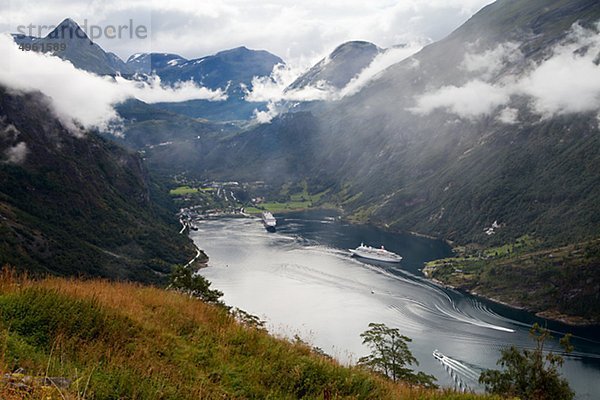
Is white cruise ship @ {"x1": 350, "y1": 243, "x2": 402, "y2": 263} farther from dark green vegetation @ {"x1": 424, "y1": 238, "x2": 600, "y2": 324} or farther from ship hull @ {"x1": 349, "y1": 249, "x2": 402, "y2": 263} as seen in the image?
dark green vegetation @ {"x1": 424, "y1": 238, "x2": 600, "y2": 324}

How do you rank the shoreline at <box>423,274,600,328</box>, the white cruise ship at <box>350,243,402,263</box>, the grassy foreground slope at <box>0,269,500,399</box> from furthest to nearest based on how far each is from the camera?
1. the white cruise ship at <box>350,243,402,263</box>
2. the shoreline at <box>423,274,600,328</box>
3. the grassy foreground slope at <box>0,269,500,399</box>

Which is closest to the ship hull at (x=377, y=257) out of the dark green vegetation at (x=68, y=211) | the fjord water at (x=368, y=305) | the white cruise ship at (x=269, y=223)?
the fjord water at (x=368, y=305)

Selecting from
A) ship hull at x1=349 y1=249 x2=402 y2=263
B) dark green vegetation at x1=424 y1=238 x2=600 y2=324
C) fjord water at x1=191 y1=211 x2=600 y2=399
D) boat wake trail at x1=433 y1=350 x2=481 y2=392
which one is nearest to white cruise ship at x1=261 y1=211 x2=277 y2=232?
fjord water at x1=191 y1=211 x2=600 y2=399

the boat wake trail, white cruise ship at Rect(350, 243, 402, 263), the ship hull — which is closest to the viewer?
the boat wake trail

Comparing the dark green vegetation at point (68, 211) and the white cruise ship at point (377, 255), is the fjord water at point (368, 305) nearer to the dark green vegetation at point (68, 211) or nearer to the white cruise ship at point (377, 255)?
the white cruise ship at point (377, 255)

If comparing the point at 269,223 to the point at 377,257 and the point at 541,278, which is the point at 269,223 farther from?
the point at 541,278

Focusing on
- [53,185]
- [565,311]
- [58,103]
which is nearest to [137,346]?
[565,311]

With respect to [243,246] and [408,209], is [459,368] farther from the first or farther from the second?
[408,209]
